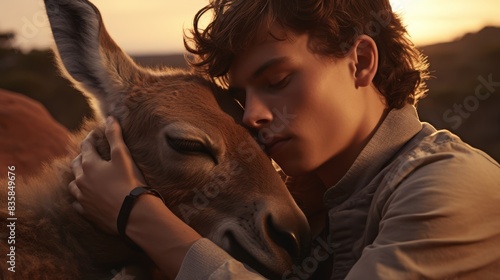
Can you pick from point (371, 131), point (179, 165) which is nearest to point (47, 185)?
point (179, 165)

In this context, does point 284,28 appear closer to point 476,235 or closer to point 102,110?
point 102,110

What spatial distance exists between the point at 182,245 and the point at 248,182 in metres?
0.49

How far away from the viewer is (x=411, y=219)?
2.77 metres

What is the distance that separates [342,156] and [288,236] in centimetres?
58

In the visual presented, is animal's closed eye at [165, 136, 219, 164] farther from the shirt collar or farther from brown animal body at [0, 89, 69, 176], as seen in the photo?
brown animal body at [0, 89, 69, 176]

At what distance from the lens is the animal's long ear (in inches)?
147

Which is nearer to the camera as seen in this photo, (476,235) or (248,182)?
(476,235)

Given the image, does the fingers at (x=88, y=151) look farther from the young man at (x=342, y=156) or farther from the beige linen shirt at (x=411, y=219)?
the beige linen shirt at (x=411, y=219)

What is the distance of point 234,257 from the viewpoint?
3.22m

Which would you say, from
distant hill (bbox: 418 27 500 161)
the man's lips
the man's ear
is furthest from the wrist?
distant hill (bbox: 418 27 500 161)

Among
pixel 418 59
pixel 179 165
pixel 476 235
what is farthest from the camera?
pixel 418 59

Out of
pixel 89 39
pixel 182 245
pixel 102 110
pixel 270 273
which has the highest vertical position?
pixel 89 39

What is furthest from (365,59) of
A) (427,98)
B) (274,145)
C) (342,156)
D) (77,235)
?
(427,98)

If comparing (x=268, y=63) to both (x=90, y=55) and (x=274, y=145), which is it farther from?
(x=90, y=55)
